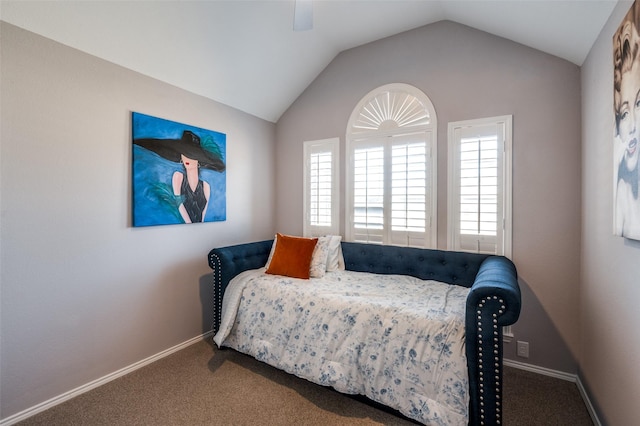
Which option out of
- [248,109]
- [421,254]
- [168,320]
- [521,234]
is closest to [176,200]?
[168,320]

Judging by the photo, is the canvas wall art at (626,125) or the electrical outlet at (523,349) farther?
the electrical outlet at (523,349)

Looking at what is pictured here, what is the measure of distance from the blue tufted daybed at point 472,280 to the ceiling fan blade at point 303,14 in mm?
1853

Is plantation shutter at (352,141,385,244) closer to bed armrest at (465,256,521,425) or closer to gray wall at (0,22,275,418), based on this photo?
bed armrest at (465,256,521,425)

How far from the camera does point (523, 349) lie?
233 centimetres

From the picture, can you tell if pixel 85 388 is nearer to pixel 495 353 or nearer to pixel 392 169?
pixel 495 353

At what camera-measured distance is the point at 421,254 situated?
2.65m

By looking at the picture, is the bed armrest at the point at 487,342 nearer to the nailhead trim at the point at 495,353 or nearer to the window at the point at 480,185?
the nailhead trim at the point at 495,353

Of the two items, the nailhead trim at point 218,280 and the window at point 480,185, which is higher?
the window at point 480,185

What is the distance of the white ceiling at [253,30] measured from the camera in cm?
179

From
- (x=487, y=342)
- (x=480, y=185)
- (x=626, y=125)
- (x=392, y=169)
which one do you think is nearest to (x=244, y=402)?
(x=487, y=342)

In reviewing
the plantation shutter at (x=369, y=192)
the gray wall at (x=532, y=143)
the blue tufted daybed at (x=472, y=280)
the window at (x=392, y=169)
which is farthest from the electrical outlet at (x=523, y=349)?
the plantation shutter at (x=369, y=192)

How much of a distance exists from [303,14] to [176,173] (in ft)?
5.59

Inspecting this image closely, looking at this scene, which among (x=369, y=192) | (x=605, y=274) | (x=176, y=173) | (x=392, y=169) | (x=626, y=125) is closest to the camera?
(x=626, y=125)

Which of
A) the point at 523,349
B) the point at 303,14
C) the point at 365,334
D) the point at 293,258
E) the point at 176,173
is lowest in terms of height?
the point at 523,349
